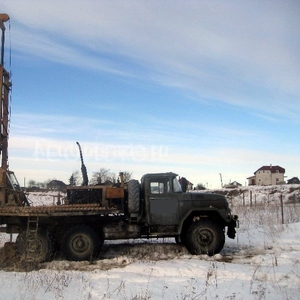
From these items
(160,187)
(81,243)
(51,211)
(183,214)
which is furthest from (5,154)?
(183,214)

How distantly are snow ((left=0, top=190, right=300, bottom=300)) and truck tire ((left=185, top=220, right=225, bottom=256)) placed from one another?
0.29 metres

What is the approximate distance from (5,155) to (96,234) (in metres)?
3.50

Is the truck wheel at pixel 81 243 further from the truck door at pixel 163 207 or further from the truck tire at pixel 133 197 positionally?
the truck door at pixel 163 207

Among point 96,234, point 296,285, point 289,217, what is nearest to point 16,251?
point 96,234

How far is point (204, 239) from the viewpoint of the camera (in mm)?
10078

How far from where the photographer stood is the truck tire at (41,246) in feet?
31.4

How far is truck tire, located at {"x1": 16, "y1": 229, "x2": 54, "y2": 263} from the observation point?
959 cm

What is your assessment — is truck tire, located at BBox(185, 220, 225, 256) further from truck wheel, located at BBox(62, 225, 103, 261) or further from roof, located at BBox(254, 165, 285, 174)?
roof, located at BBox(254, 165, 285, 174)

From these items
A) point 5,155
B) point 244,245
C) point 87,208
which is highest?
point 5,155

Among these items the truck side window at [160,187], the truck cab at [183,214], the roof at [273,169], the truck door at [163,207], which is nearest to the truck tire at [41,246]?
the truck cab at [183,214]

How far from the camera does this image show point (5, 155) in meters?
10.6

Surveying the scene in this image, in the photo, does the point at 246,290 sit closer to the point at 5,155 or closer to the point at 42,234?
the point at 42,234

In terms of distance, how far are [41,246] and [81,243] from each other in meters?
1.04

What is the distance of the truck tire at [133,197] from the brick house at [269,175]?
257 feet
